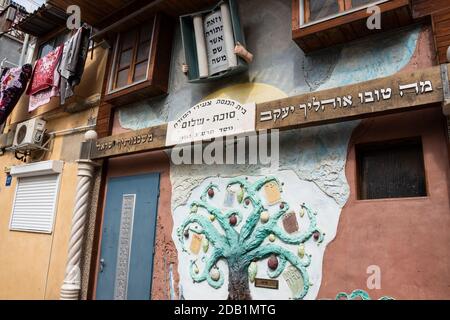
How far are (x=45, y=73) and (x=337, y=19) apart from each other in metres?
5.29

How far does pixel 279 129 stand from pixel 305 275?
1457mm

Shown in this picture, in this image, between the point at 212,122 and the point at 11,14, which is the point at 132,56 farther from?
the point at 11,14

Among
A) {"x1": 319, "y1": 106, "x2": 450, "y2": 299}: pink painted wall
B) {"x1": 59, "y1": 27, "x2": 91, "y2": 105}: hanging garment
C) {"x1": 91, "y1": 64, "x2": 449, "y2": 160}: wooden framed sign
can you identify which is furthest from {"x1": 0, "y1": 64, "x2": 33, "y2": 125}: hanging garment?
{"x1": 319, "y1": 106, "x2": 450, "y2": 299}: pink painted wall

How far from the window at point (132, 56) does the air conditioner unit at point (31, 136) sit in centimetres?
208

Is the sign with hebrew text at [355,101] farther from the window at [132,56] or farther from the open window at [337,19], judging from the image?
the window at [132,56]

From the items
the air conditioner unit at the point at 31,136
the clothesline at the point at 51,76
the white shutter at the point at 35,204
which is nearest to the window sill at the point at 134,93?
the clothesline at the point at 51,76

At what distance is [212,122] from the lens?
3967 millimetres

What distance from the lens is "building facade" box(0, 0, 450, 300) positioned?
2.91 metres

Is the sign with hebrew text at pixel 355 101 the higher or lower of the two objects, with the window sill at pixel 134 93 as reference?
lower

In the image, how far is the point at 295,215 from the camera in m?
3.43

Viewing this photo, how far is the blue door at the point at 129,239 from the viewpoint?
14.5 ft

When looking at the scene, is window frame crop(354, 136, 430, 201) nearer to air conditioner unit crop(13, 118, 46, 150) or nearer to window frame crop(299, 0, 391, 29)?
window frame crop(299, 0, 391, 29)

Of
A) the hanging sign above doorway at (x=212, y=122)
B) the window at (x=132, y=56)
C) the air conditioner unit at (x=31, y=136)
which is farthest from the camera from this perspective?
the air conditioner unit at (x=31, y=136)

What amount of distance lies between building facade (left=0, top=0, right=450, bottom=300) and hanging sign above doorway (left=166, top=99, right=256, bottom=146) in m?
0.02
